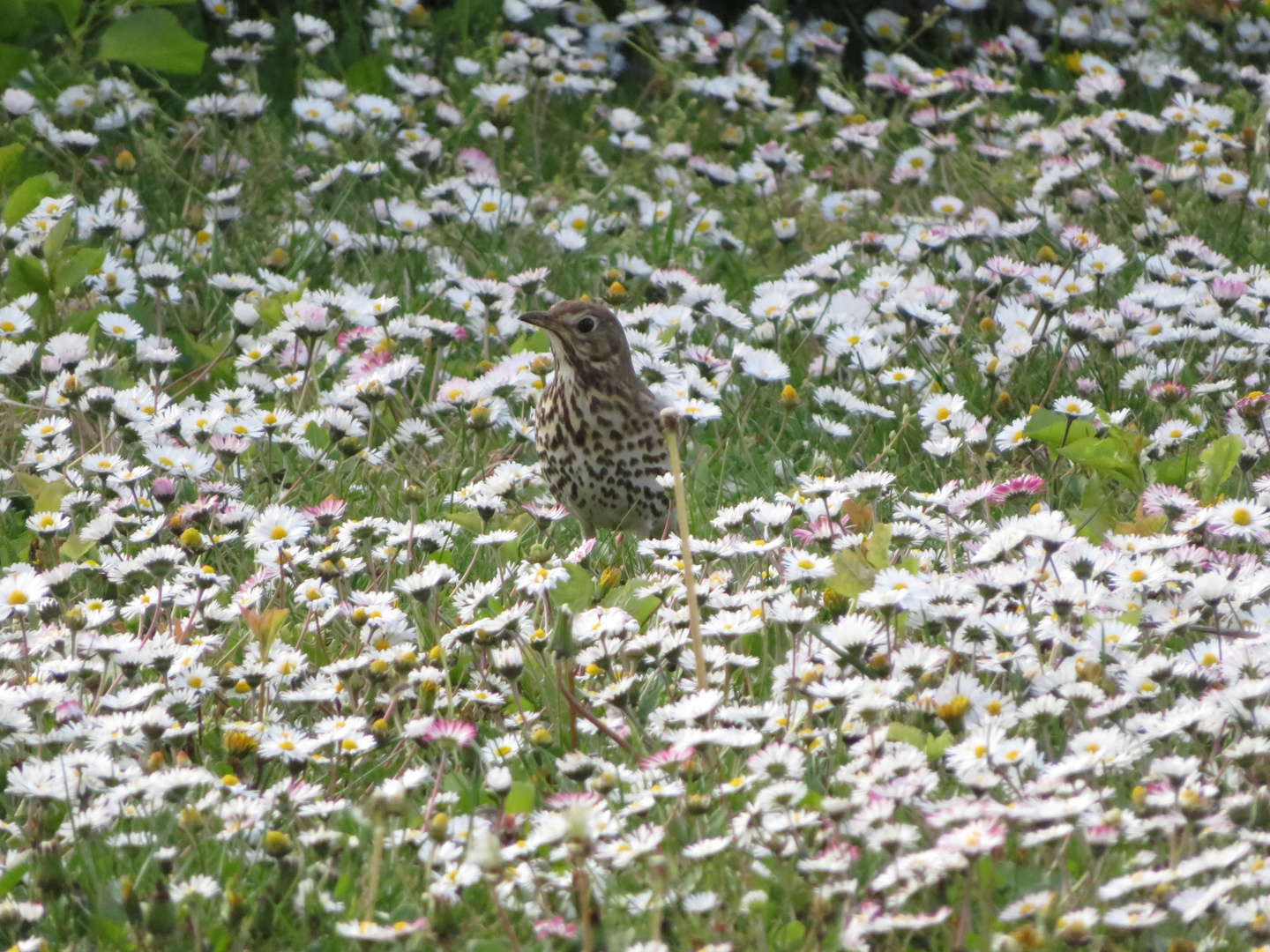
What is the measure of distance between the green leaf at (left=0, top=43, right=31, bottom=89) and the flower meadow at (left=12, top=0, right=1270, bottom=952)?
81mm

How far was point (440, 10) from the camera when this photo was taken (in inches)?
371

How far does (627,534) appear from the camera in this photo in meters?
5.05

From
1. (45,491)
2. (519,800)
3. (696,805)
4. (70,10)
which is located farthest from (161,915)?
(70,10)

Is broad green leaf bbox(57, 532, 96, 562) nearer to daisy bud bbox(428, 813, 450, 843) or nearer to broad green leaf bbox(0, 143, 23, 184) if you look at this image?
daisy bud bbox(428, 813, 450, 843)

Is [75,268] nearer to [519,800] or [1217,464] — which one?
[519,800]

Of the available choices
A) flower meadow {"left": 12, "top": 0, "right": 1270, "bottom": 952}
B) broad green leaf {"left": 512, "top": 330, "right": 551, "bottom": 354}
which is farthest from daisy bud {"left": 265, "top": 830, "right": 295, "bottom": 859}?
broad green leaf {"left": 512, "top": 330, "right": 551, "bottom": 354}

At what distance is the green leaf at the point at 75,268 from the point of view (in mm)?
5262

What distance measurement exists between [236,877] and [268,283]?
11.0ft

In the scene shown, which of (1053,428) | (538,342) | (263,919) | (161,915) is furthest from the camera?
(538,342)

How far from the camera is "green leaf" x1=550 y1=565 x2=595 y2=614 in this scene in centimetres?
385

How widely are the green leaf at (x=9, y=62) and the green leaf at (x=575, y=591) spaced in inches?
169

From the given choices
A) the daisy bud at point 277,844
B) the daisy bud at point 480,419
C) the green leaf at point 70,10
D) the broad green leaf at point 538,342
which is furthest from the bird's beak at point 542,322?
the green leaf at point 70,10

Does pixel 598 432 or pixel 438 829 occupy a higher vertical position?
pixel 438 829

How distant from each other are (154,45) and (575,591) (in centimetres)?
400
